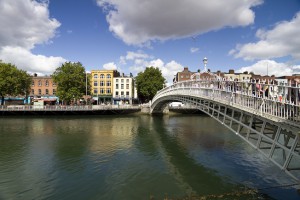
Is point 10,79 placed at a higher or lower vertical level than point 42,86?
higher

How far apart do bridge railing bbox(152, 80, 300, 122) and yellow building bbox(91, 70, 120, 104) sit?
6213 cm

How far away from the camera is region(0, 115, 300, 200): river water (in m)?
12.8

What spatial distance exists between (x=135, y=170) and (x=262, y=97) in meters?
8.63

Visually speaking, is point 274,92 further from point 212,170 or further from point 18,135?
point 18,135

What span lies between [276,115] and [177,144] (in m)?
14.9

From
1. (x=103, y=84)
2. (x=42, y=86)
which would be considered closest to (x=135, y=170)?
(x=103, y=84)

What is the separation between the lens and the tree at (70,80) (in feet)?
194

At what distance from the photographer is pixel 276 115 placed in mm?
11062

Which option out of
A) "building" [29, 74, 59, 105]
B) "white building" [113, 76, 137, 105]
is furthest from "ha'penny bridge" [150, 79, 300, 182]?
"building" [29, 74, 59, 105]

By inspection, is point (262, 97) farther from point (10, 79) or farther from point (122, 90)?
point (122, 90)

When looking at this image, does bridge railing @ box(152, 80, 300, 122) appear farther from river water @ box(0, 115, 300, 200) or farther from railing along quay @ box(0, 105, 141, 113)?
railing along quay @ box(0, 105, 141, 113)

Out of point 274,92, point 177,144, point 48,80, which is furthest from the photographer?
point 48,80

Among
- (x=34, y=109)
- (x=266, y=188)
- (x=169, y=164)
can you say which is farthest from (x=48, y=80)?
(x=266, y=188)

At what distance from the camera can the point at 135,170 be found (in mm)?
16391
